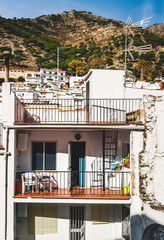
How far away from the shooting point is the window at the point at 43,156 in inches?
423

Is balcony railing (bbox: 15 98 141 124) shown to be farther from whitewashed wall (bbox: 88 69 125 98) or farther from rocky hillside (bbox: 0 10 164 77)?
rocky hillside (bbox: 0 10 164 77)

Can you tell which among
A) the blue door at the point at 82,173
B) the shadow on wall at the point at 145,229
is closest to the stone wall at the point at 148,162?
the shadow on wall at the point at 145,229

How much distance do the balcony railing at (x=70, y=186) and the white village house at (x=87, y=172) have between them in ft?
0.14

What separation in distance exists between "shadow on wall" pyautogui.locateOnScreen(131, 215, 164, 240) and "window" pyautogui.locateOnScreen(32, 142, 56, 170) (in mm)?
4395

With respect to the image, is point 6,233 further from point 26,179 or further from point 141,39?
point 141,39

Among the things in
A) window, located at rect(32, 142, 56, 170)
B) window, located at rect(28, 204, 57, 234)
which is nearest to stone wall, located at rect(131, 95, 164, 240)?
window, located at rect(28, 204, 57, 234)

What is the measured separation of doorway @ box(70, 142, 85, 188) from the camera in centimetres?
1103

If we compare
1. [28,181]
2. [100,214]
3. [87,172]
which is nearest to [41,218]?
[28,181]

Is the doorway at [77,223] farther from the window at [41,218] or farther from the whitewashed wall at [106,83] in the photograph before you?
the whitewashed wall at [106,83]

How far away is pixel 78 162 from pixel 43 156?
1.79m

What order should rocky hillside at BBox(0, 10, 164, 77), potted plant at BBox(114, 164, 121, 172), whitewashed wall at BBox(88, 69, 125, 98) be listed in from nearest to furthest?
potted plant at BBox(114, 164, 121, 172), whitewashed wall at BBox(88, 69, 125, 98), rocky hillside at BBox(0, 10, 164, 77)

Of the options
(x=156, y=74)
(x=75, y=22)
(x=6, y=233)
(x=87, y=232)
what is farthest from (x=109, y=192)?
(x=75, y=22)

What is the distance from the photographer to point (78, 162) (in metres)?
11.2

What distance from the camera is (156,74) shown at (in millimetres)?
78750
